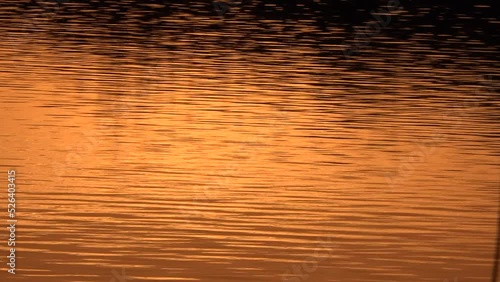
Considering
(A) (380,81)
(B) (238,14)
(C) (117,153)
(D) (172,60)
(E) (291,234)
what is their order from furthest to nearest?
1. (B) (238,14)
2. (D) (172,60)
3. (A) (380,81)
4. (C) (117,153)
5. (E) (291,234)

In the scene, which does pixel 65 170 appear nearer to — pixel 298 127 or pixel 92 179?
pixel 92 179

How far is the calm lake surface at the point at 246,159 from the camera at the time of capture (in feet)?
32.7

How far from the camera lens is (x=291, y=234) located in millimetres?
10664

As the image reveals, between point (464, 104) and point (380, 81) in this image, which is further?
point (380, 81)

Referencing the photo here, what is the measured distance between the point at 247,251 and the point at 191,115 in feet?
18.1

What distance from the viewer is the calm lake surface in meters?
9.98

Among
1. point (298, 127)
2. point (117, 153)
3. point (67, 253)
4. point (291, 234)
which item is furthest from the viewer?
point (298, 127)

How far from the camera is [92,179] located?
40.0 ft

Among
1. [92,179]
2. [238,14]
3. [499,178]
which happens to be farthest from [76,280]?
[238,14]

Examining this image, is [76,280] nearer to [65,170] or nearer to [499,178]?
[65,170]

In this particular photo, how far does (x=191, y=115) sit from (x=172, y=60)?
5171 millimetres

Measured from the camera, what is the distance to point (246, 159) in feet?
43.3

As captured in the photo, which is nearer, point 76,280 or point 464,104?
point 76,280

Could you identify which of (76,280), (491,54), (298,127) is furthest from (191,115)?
(491,54)
